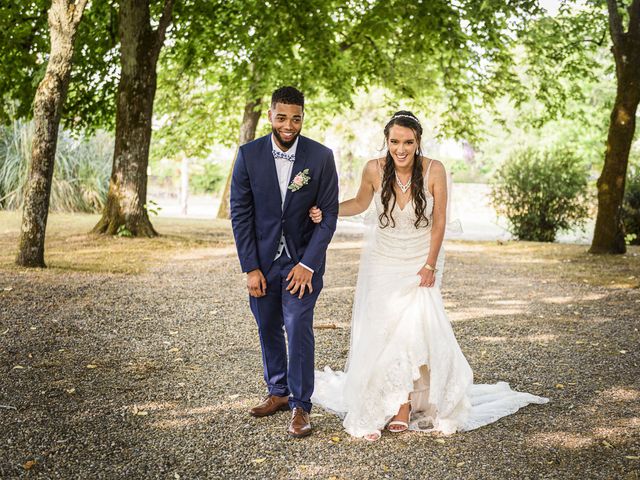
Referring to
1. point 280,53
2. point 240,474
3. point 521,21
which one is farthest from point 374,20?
point 240,474

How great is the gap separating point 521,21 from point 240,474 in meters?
16.1

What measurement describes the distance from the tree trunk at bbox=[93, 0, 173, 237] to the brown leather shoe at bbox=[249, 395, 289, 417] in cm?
1099

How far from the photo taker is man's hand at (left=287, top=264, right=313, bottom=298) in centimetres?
464

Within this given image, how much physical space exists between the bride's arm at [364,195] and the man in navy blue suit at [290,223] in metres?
0.41

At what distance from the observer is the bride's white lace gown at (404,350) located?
4.93 m

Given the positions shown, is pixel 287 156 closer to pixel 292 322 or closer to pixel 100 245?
pixel 292 322

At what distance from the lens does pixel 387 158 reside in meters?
5.04

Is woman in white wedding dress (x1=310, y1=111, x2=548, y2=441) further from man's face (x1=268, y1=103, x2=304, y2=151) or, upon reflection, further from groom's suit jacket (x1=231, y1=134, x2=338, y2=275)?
man's face (x1=268, y1=103, x2=304, y2=151)

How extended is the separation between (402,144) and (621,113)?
12.2m

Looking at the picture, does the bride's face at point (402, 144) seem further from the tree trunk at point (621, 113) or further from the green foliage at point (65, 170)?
the green foliage at point (65, 170)

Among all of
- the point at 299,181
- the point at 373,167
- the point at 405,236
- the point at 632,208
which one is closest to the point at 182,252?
the point at 373,167

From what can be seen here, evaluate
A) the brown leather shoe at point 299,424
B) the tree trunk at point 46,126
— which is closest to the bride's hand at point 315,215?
the brown leather shoe at point 299,424

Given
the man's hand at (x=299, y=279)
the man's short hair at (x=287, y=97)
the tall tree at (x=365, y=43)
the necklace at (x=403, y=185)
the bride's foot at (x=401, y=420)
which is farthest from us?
the tall tree at (x=365, y=43)

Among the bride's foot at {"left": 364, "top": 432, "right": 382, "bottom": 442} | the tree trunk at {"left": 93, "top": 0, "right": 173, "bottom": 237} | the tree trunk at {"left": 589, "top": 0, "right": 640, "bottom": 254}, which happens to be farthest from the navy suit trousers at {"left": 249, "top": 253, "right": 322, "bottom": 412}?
the tree trunk at {"left": 589, "top": 0, "right": 640, "bottom": 254}
